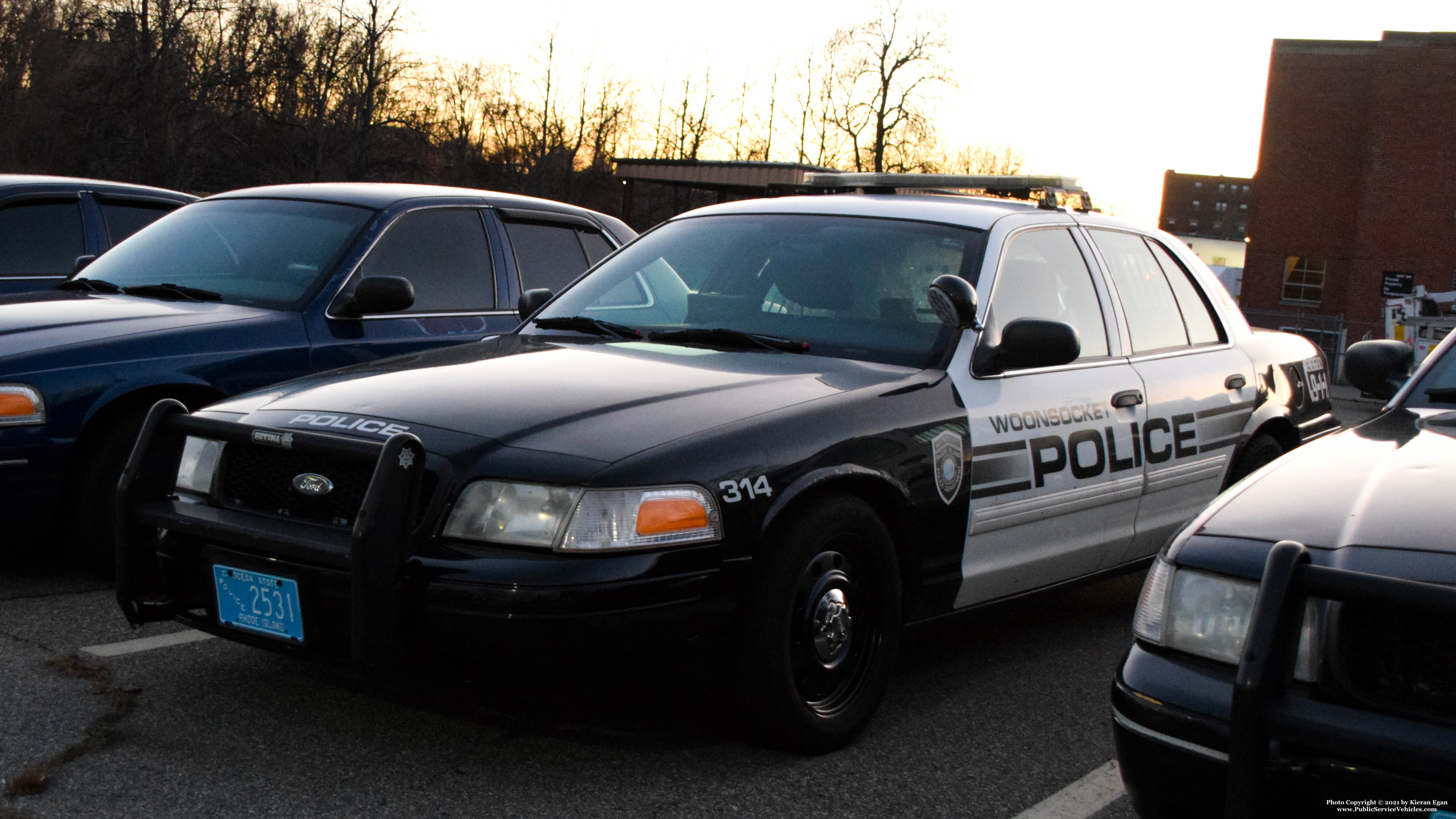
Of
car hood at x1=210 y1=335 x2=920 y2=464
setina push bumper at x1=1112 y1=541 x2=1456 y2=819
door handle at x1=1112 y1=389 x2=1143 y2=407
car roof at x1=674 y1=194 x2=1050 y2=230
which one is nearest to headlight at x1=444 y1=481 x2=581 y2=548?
car hood at x1=210 y1=335 x2=920 y2=464

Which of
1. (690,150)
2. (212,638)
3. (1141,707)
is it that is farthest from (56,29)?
(1141,707)

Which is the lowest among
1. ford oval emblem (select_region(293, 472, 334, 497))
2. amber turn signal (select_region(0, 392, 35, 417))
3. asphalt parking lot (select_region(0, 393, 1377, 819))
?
asphalt parking lot (select_region(0, 393, 1377, 819))

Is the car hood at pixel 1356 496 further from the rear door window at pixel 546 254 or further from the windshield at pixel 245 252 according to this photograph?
the rear door window at pixel 546 254

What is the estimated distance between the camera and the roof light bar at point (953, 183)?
5.38 m

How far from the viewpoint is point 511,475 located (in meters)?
3.02

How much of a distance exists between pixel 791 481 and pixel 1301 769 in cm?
141

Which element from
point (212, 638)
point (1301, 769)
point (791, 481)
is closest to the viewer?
point (1301, 769)

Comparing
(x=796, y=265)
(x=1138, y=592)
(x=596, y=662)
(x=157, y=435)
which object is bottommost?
(x=1138, y=592)

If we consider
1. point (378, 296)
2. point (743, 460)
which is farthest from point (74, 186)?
point (743, 460)

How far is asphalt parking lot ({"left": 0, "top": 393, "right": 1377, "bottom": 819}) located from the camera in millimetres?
3020

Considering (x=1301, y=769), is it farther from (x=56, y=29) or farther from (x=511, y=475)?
(x=56, y=29)

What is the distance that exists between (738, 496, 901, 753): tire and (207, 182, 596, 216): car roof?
333cm

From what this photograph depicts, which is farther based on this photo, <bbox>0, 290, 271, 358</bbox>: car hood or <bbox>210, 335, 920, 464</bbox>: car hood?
<bbox>0, 290, 271, 358</bbox>: car hood

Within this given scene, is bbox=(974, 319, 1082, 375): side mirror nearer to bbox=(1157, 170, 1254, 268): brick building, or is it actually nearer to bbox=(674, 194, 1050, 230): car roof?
bbox=(674, 194, 1050, 230): car roof
